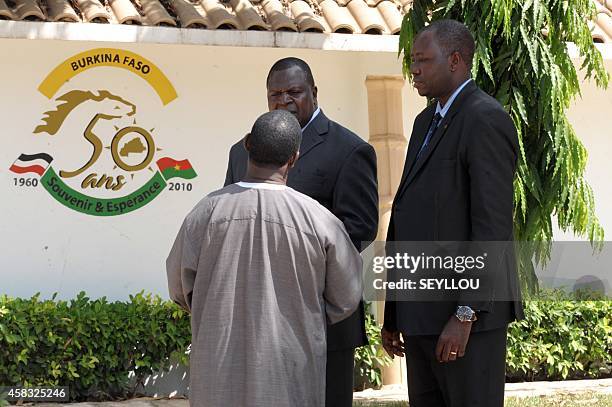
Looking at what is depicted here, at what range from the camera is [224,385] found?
11.5 ft

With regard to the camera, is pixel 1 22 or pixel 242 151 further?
pixel 1 22

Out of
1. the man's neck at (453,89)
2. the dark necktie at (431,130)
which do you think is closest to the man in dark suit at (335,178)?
the dark necktie at (431,130)

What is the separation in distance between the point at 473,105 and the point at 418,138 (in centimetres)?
36

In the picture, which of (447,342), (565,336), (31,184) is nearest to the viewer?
(447,342)

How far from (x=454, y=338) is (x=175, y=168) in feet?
15.6

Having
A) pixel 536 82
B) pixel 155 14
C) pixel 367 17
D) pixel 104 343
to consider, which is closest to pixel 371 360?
pixel 104 343

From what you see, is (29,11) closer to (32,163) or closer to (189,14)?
(189,14)

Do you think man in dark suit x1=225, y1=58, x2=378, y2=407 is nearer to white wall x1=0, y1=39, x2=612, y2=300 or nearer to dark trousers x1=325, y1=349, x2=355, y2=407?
dark trousers x1=325, y1=349, x2=355, y2=407

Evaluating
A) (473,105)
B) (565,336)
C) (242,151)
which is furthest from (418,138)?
(565,336)

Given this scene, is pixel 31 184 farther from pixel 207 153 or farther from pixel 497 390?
pixel 497 390

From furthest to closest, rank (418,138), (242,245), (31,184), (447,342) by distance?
1. (31,184)
2. (418,138)
3. (447,342)
4. (242,245)

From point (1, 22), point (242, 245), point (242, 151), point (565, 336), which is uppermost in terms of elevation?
point (1, 22)

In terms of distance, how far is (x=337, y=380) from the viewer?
4.15 m

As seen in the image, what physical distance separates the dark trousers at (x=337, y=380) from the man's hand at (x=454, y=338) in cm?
54
